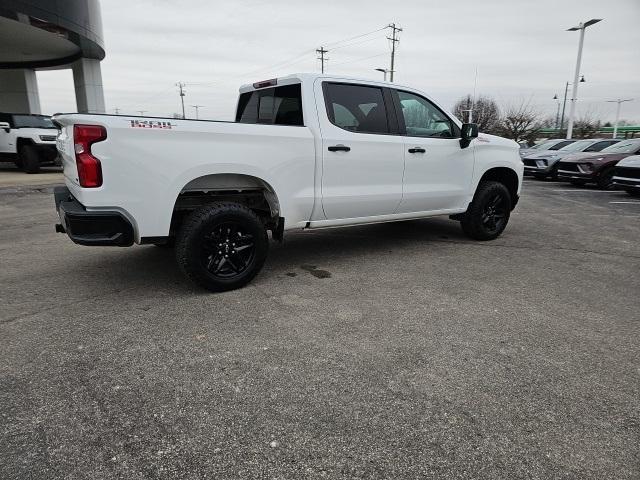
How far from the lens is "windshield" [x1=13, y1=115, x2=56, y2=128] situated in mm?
13558

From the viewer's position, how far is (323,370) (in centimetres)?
287

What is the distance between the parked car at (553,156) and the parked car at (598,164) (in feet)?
3.62

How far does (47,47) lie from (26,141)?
11616 millimetres

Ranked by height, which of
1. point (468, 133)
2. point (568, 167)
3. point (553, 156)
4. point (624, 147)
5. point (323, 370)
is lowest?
point (323, 370)

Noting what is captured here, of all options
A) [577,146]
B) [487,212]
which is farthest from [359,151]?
[577,146]

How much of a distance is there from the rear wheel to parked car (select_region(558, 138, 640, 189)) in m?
16.2

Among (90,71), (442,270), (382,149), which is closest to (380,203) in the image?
(382,149)

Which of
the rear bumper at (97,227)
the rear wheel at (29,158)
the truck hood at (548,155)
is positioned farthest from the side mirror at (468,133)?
the rear wheel at (29,158)

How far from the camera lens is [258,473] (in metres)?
2.02

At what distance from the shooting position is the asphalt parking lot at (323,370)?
2.13m

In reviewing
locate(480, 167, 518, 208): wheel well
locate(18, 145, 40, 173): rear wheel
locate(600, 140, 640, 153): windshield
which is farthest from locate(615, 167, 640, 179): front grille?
locate(18, 145, 40, 173): rear wheel

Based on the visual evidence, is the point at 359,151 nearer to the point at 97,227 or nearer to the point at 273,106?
the point at 273,106

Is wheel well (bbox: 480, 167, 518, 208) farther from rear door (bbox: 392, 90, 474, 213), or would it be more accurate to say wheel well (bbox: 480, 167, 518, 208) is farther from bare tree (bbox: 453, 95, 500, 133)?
bare tree (bbox: 453, 95, 500, 133)

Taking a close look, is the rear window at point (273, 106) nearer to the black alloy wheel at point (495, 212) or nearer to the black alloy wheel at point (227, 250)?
the black alloy wheel at point (227, 250)
